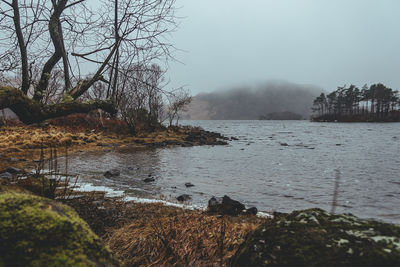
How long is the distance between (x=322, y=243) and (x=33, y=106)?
4.26 m

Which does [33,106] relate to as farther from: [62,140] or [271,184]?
[62,140]

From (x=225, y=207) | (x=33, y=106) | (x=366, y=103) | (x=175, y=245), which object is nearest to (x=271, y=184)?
(x=225, y=207)

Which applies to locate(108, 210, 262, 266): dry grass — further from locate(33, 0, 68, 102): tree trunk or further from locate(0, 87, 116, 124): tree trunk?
locate(33, 0, 68, 102): tree trunk

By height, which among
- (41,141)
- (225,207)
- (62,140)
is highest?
(41,141)

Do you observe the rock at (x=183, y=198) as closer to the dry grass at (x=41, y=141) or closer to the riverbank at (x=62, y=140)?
the riverbank at (x=62, y=140)

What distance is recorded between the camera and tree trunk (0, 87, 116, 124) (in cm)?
353

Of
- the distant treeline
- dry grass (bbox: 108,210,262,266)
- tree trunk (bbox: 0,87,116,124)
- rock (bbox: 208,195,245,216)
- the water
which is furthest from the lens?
the distant treeline

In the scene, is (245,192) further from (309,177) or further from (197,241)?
(197,241)

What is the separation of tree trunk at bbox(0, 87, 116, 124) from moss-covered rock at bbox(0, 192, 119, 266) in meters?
2.86

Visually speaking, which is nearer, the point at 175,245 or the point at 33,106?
the point at 175,245

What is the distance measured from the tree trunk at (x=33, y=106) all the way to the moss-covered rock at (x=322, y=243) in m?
3.78

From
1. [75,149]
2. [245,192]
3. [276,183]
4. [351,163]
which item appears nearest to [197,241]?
[245,192]

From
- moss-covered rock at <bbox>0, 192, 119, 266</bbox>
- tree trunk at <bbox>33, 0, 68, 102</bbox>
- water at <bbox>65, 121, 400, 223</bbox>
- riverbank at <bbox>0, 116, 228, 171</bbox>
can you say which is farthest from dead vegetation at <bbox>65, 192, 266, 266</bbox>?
riverbank at <bbox>0, 116, 228, 171</bbox>

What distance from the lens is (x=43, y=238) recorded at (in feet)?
3.95
